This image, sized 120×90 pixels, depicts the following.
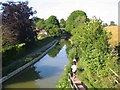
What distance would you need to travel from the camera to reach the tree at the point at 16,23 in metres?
38.1

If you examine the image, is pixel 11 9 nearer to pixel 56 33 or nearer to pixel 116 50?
pixel 116 50

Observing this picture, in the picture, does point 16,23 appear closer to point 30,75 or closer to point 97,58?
point 30,75

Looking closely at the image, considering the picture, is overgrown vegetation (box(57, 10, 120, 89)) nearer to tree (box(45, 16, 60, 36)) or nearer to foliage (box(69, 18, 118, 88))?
foliage (box(69, 18, 118, 88))

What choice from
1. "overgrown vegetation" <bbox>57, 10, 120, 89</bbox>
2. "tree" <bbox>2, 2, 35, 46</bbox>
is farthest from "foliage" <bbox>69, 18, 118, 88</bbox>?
"tree" <bbox>2, 2, 35, 46</bbox>

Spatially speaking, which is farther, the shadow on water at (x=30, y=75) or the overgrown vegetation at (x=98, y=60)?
the shadow on water at (x=30, y=75)

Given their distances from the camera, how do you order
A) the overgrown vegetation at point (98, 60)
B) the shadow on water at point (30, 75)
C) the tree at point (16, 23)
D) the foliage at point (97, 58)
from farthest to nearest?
1. the tree at point (16, 23)
2. the shadow on water at point (30, 75)
3. the foliage at point (97, 58)
4. the overgrown vegetation at point (98, 60)

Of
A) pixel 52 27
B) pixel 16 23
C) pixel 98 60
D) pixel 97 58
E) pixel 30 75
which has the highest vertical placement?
pixel 16 23

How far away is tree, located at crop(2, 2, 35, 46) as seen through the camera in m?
38.1

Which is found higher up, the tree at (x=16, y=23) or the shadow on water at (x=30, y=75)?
the tree at (x=16, y=23)

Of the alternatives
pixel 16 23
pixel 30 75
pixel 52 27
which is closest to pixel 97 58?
pixel 30 75

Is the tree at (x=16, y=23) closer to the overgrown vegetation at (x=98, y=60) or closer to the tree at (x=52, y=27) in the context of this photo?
the overgrown vegetation at (x=98, y=60)

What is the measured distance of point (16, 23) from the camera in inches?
1603

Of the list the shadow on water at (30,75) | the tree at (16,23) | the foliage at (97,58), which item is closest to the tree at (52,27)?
the tree at (16,23)

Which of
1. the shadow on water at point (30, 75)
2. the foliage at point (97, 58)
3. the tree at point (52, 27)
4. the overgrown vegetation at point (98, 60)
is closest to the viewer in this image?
the overgrown vegetation at point (98, 60)
